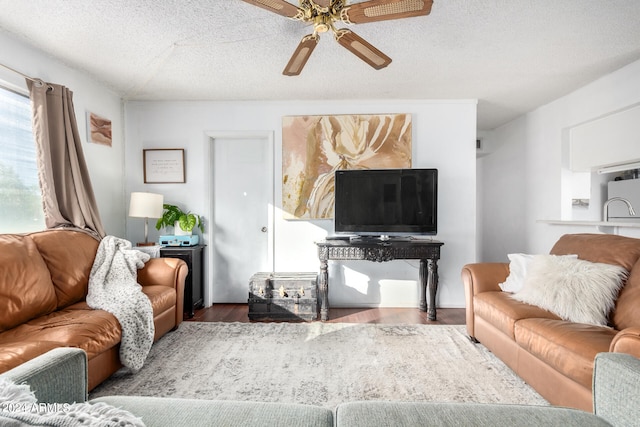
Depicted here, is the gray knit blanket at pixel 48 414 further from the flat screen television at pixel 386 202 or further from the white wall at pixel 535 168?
the white wall at pixel 535 168

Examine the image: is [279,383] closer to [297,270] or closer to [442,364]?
[442,364]

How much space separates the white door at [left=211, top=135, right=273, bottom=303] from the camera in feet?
13.4

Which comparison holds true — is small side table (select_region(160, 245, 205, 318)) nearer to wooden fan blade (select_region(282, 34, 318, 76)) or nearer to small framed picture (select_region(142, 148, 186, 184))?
small framed picture (select_region(142, 148, 186, 184))

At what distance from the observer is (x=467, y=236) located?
3912mm

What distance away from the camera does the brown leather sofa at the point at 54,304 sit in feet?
5.85

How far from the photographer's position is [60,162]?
279 cm

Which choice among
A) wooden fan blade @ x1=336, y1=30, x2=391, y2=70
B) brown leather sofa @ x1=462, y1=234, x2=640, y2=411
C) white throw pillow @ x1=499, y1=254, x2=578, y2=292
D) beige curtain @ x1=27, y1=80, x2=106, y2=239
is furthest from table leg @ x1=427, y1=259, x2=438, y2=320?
beige curtain @ x1=27, y1=80, x2=106, y2=239

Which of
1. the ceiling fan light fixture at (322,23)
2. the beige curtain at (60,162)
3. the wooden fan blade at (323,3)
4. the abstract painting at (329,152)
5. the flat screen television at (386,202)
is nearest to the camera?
the wooden fan blade at (323,3)

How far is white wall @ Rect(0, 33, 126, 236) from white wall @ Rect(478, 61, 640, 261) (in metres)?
4.98

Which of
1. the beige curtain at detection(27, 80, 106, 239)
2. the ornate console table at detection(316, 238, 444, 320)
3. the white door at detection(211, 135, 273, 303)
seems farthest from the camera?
the white door at detection(211, 135, 273, 303)

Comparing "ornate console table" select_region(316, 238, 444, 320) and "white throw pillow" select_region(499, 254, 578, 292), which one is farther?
"ornate console table" select_region(316, 238, 444, 320)

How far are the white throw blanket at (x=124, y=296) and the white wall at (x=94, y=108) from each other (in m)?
1.01

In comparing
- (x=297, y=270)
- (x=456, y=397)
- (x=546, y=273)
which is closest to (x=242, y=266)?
(x=297, y=270)

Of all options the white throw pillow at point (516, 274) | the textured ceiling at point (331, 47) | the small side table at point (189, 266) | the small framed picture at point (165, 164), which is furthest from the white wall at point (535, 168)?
the small framed picture at point (165, 164)
